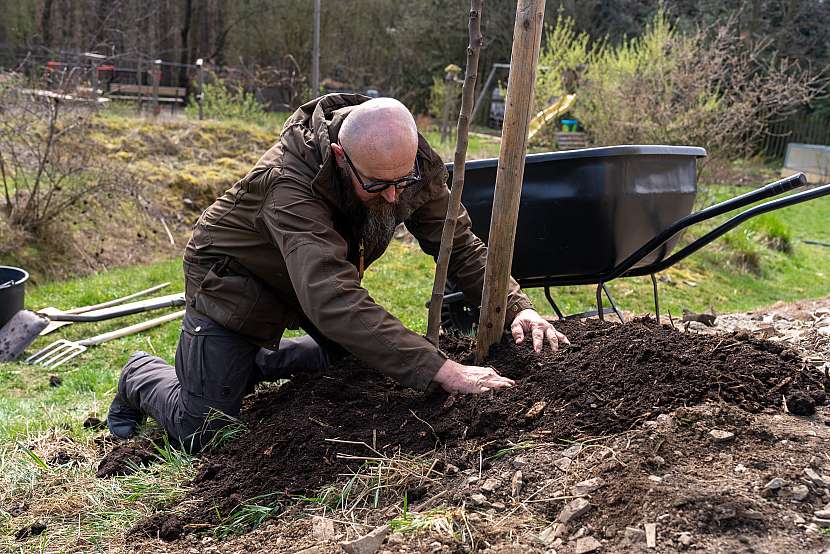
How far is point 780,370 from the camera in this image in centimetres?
263

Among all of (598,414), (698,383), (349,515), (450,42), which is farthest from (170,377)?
(450,42)

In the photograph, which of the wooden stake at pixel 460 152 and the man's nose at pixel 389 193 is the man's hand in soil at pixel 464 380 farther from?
the man's nose at pixel 389 193

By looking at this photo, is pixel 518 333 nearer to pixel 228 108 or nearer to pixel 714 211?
pixel 714 211

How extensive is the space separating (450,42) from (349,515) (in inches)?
952

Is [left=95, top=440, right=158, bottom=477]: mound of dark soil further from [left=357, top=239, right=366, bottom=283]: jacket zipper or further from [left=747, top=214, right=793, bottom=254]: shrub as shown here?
[left=747, top=214, right=793, bottom=254]: shrub

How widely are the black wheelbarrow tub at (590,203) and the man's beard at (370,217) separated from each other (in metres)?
0.92

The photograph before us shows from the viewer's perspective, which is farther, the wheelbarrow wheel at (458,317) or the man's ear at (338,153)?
the wheelbarrow wheel at (458,317)

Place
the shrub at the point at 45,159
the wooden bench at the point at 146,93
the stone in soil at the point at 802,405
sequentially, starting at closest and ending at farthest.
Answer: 1. the stone in soil at the point at 802,405
2. the shrub at the point at 45,159
3. the wooden bench at the point at 146,93

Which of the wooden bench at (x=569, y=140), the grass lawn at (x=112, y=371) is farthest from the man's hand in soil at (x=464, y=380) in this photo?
the wooden bench at (x=569, y=140)

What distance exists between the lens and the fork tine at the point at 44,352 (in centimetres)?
567

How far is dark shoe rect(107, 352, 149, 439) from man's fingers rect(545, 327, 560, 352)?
6.27 ft

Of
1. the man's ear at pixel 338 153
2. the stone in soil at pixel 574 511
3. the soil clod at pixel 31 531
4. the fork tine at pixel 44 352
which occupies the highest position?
the man's ear at pixel 338 153

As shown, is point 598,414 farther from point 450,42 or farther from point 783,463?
point 450,42

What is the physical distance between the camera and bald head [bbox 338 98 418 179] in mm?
2725
